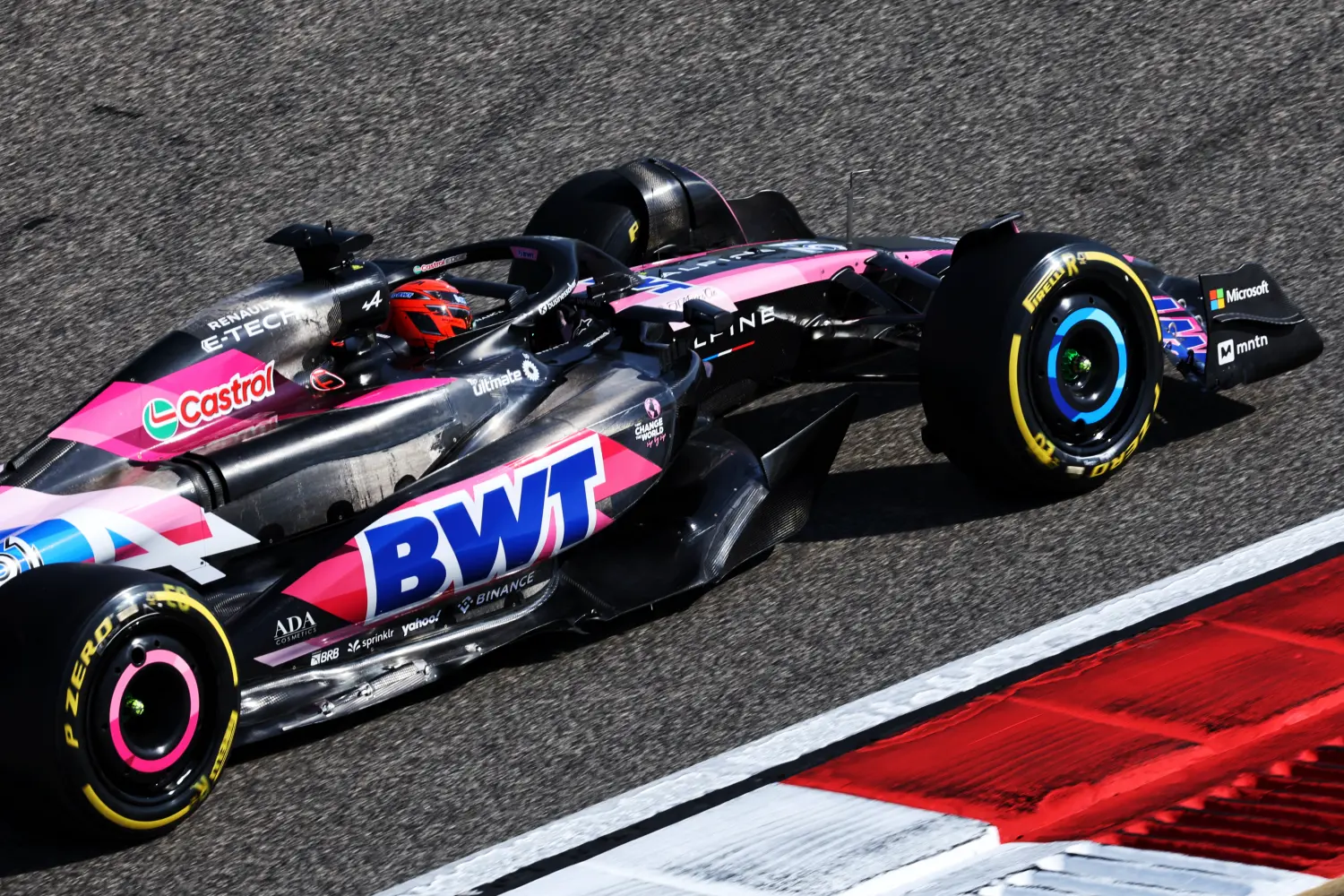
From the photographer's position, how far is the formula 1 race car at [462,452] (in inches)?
159

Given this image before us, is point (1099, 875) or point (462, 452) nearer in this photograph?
point (1099, 875)

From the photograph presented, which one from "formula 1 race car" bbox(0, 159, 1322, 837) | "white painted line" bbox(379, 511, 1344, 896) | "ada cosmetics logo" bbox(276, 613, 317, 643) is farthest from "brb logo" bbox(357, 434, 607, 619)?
"white painted line" bbox(379, 511, 1344, 896)

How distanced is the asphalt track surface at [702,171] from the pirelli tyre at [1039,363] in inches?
7.3

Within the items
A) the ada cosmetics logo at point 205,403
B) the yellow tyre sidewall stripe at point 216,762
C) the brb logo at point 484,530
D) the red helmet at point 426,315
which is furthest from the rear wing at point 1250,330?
the yellow tyre sidewall stripe at point 216,762

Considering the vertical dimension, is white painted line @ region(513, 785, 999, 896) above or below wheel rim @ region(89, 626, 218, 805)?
below

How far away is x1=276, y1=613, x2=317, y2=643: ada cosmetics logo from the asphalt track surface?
30 cm

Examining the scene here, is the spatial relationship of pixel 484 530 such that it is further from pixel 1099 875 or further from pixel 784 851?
pixel 1099 875

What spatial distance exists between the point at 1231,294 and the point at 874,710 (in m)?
2.44

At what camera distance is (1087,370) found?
18.6 feet

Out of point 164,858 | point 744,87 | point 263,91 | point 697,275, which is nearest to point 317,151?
point 263,91

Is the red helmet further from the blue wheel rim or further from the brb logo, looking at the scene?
the blue wheel rim

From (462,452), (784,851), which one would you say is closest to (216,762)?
(462,452)

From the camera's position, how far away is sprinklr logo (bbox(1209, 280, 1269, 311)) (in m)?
5.92

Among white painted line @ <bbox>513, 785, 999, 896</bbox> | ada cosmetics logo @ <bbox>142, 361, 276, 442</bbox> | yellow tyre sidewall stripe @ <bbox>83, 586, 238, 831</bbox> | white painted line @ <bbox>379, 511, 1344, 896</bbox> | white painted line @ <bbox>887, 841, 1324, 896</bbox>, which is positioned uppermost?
ada cosmetics logo @ <bbox>142, 361, 276, 442</bbox>
